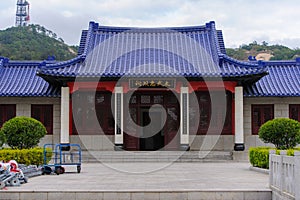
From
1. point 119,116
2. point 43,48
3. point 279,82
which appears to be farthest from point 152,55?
point 43,48

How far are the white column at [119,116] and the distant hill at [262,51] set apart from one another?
2825cm

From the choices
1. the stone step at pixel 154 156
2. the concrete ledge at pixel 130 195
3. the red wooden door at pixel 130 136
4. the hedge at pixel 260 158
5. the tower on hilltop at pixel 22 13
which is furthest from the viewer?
the tower on hilltop at pixel 22 13

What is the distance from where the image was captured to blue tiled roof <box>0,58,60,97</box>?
778 inches

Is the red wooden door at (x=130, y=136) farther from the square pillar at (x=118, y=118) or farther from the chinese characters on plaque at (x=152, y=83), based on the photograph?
the chinese characters on plaque at (x=152, y=83)

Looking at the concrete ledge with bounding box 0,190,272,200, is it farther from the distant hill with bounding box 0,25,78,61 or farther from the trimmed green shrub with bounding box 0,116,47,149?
the distant hill with bounding box 0,25,78,61

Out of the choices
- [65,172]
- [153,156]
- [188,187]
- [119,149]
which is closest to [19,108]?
[119,149]

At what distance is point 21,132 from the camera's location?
567 inches

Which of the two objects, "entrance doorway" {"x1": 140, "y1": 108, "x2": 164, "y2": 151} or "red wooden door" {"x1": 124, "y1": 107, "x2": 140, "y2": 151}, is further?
"entrance doorway" {"x1": 140, "y1": 108, "x2": 164, "y2": 151}

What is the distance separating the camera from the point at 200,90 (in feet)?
63.2

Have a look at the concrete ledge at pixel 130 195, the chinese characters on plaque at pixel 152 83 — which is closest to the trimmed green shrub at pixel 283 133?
the chinese characters on plaque at pixel 152 83

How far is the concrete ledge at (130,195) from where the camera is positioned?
28.3 feet

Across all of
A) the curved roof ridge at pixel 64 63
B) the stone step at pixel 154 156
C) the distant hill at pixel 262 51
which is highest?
the distant hill at pixel 262 51

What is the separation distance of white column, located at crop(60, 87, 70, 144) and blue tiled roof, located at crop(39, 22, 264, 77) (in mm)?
920

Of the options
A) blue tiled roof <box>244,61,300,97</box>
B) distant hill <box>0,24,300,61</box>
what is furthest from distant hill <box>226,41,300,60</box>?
blue tiled roof <box>244,61,300,97</box>
